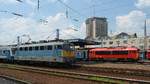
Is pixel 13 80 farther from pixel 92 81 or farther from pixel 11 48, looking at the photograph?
pixel 11 48

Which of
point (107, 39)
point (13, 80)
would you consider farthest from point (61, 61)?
point (107, 39)

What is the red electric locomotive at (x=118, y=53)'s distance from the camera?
56719mm

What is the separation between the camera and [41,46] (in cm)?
4072

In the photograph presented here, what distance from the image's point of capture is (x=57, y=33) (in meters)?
73.9

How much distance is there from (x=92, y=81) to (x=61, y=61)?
52.7 ft

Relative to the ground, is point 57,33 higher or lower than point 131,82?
higher

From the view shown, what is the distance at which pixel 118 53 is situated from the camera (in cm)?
5788

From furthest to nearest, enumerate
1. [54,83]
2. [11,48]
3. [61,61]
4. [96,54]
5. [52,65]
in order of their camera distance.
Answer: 1. [96,54]
2. [11,48]
3. [52,65]
4. [61,61]
5. [54,83]

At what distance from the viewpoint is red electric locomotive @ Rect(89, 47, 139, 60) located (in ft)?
186

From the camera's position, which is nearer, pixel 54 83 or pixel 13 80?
pixel 54 83

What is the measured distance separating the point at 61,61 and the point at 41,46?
4.97 m

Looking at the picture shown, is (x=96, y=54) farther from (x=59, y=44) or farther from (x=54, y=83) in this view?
(x=54, y=83)

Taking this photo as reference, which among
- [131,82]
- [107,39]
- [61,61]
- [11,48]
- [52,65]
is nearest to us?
[131,82]

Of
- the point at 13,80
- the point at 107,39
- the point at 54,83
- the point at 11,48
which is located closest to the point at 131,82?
the point at 54,83
